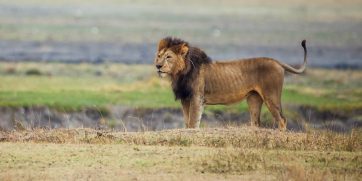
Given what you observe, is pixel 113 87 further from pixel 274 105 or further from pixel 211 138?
pixel 211 138

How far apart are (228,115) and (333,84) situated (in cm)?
822

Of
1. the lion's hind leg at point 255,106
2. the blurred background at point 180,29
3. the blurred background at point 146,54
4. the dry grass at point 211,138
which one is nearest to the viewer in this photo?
the dry grass at point 211,138

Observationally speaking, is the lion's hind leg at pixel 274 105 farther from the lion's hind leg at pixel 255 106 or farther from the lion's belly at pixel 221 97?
the lion's belly at pixel 221 97

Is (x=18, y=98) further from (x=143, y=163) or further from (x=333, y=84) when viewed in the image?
(x=143, y=163)

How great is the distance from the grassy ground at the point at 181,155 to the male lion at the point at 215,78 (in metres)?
1.84

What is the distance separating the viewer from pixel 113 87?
96.4 ft

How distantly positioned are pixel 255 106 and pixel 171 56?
162 centimetres

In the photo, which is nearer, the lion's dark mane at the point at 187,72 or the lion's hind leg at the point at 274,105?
the lion's dark mane at the point at 187,72

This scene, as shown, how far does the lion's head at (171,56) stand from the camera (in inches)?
670

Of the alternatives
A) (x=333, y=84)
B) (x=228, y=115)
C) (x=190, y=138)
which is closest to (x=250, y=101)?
(x=190, y=138)

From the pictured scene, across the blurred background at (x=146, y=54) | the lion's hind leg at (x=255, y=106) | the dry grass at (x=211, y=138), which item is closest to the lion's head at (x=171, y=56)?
the blurred background at (x=146, y=54)

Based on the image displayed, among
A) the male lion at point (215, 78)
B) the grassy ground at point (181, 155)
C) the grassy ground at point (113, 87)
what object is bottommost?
the grassy ground at point (113, 87)

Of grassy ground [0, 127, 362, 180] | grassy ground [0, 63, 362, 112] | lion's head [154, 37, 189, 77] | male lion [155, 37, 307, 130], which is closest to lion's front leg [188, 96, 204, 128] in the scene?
male lion [155, 37, 307, 130]

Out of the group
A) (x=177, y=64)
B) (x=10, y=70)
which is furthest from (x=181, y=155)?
(x=10, y=70)
